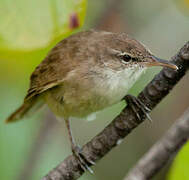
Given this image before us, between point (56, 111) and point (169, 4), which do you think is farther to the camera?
point (169, 4)

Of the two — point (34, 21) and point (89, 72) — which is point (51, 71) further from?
point (34, 21)

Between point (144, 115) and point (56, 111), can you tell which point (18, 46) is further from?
point (56, 111)

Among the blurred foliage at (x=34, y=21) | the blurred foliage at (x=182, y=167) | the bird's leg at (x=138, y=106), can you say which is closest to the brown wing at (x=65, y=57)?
the bird's leg at (x=138, y=106)

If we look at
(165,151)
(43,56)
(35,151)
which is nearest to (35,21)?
(165,151)

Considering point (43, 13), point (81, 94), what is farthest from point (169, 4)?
point (43, 13)

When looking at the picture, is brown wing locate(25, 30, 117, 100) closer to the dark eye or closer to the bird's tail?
the dark eye

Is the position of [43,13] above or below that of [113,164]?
above
